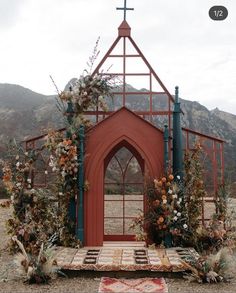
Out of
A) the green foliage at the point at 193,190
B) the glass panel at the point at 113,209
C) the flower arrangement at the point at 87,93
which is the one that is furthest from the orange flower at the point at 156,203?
the glass panel at the point at 113,209

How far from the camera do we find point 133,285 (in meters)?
7.17

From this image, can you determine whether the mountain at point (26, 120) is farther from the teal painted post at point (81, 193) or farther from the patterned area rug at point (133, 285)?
the patterned area rug at point (133, 285)

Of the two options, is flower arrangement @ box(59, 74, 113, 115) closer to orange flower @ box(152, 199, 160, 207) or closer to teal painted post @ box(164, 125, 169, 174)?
teal painted post @ box(164, 125, 169, 174)

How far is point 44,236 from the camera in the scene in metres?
8.91

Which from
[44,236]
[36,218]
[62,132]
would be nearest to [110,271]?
Answer: [44,236]

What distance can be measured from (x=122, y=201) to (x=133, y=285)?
958cm

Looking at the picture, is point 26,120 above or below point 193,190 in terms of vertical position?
above

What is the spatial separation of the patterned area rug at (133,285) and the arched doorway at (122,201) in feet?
7.66

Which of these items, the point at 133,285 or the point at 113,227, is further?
the point at 113,227

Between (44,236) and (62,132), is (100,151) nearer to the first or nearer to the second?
(62,132)

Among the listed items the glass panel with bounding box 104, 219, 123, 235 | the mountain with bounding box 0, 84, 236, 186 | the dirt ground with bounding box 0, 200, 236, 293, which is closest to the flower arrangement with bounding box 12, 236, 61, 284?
the dirt ground with bounding box 0, 200, 236, 293

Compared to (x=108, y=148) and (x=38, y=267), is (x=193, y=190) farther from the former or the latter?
(x=38, y=267)

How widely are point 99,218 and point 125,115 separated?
91.7 inches

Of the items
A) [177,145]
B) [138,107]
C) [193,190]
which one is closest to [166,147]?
[177,145]
